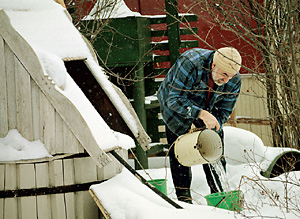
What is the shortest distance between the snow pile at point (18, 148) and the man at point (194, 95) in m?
1.49

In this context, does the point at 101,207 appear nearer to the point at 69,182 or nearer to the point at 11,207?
the point at 69,182

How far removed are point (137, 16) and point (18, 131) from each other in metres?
4.84

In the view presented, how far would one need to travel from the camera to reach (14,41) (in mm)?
3412

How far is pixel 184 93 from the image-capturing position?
4.50 m

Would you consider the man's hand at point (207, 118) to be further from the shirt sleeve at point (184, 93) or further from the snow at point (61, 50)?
the snow at point (61, 50)

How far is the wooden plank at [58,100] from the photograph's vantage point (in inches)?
129

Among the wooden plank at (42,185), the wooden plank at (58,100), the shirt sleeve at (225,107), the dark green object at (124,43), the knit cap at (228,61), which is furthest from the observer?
the dark green object at (124,43)

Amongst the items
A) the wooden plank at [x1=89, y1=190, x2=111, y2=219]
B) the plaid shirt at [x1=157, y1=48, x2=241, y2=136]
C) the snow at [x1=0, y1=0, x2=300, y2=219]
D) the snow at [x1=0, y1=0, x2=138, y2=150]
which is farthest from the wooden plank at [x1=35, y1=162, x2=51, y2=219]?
the plaid shirt at [x1=157, y1=48, x2=241, y2=136]

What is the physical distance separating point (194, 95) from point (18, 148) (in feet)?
6.63

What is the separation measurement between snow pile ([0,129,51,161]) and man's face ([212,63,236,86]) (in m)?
1.91

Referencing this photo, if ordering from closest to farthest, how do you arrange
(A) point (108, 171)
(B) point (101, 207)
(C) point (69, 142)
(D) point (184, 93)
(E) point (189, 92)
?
1. (B) point (101, 207)
2. (C) point (69, 142)
3. (A) point (108, 171)
4. (D) point (184, 93)
5. (E) point (189, 92)

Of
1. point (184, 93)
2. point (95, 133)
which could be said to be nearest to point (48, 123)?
point (95, 133)

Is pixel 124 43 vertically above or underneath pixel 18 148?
above

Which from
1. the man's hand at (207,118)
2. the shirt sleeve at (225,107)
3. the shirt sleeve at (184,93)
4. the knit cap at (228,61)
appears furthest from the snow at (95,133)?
the shirt sleeve at (225,107)
